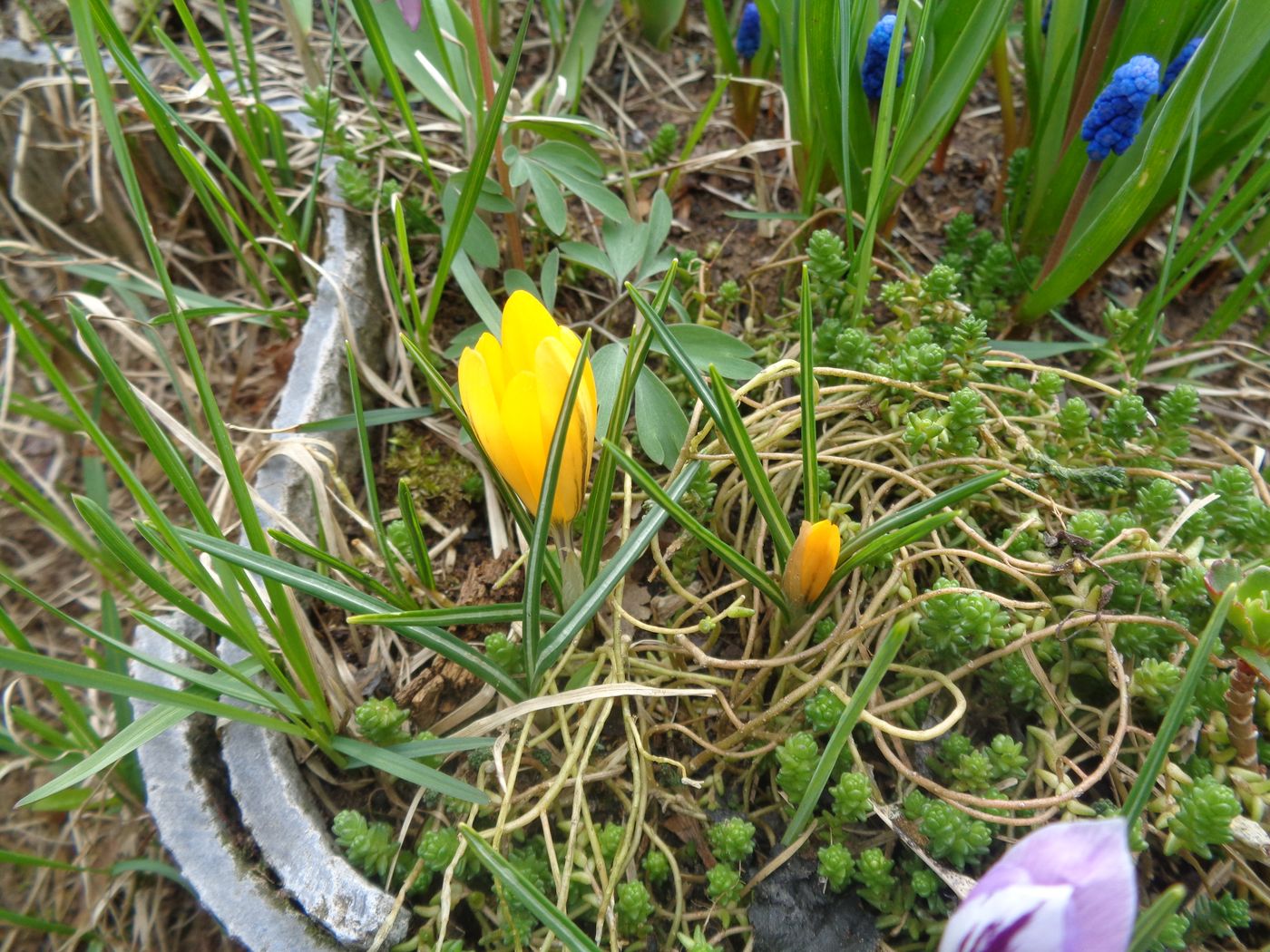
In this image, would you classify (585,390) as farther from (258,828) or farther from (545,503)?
(258,828)

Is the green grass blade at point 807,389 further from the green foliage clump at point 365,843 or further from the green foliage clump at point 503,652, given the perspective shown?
the green foliage clump at point 365,843

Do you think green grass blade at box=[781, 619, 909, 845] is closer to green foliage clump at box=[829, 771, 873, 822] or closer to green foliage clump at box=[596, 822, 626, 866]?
green foliage clump at box=[829, 771, 873, 822]

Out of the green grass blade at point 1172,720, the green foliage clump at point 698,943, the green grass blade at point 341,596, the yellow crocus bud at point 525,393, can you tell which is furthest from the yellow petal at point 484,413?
the green grass blade at point 1172,720

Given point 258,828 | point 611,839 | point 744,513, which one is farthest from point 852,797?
point 258,828

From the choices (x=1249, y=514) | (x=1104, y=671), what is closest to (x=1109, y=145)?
(x=1249, y=514)

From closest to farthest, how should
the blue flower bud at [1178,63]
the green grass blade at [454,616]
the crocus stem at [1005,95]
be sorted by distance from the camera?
1. the green grass blade at [454,616]
2. the blue flower bud at [1178,63]
3. the crocus stem at [1005,95]
